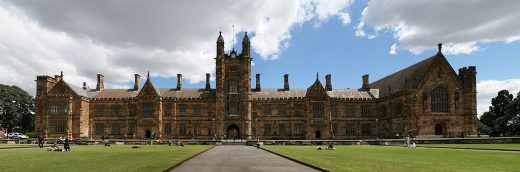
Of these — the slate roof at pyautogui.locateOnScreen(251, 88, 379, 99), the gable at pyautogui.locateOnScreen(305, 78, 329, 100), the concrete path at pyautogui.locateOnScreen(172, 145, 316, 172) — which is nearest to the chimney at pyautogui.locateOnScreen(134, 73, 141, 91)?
the slate roof at pyautogui.locateOnScreen(251, 88, 379, 99)

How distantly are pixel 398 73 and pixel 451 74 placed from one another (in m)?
11.7

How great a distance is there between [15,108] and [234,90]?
42.7 metres

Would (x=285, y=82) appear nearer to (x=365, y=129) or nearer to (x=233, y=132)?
(x=233, y=132)

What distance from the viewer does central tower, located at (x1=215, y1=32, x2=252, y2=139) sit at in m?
72.9

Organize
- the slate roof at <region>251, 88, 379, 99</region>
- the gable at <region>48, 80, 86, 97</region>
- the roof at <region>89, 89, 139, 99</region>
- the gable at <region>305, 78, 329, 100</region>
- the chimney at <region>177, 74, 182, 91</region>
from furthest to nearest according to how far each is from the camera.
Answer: the chimney at <region>177, 74, 182, 91</region> → the roof at <region>89, 89, 139, 99</region> → the slate roof at <region>251, 88, 379, 99</region> → the gable at <region>305, 78, 329, 100</region> → the gable at <region>48, 80, 86, 97</region>

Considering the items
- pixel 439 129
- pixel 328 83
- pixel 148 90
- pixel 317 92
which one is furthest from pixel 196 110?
pixel 439 129

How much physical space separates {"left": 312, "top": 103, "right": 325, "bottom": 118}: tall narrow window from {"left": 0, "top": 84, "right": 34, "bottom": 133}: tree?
5537cm

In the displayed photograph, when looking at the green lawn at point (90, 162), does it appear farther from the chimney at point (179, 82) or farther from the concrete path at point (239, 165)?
the chimney at point (179, 82)

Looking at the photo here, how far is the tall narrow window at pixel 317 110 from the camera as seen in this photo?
72.3 metres

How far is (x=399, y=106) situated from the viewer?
67.2 metres

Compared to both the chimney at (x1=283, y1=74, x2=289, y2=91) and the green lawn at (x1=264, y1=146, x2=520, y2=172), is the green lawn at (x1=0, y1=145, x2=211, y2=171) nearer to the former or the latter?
the green lawn at (x1=264, y1=146, x2=520, y2=172)

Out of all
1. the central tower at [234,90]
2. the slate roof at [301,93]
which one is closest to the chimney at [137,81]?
the central tower at [234,90]

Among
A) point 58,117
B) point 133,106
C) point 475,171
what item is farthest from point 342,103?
point 475,171

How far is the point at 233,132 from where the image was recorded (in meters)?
77.2
